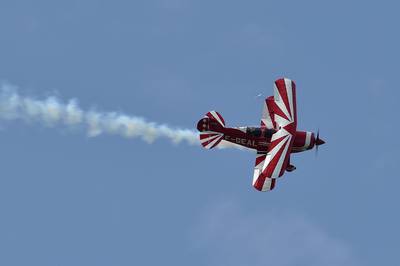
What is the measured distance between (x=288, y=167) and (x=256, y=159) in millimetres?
2146

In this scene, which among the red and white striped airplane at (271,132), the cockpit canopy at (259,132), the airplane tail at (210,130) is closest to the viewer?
the red and white striped airplane at (271,132)

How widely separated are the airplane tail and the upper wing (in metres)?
3.70

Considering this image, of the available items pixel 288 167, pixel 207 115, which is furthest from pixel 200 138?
pixel 288 167

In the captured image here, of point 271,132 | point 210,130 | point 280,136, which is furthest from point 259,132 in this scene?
point 210,130

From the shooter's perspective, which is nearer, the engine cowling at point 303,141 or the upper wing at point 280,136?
the upper wing at point 280,136

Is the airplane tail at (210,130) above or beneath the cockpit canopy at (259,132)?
above

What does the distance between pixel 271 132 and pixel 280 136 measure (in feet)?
3.45

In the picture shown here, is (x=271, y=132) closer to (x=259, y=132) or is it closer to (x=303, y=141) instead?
(x=259, y=132)

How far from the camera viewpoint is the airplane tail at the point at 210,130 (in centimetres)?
7431

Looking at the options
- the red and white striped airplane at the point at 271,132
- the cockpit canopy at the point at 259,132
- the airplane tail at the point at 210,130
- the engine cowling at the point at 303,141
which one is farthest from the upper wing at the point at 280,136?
the airplane tail at the point at 210,130

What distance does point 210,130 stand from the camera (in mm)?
74375

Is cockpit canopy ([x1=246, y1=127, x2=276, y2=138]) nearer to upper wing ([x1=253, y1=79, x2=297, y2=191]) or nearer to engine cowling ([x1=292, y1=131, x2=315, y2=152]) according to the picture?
upper wing ([x1=253, y1=79, x2=297, y2=191])

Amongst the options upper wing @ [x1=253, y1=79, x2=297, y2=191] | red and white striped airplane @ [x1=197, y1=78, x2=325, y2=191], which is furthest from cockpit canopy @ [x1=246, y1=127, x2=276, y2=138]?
upper wing @ [x1=253, y1=79, x2=297, y2=191]

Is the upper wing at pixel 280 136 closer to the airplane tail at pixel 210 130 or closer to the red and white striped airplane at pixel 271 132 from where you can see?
the red and white striped airplane at pixel 271 132
